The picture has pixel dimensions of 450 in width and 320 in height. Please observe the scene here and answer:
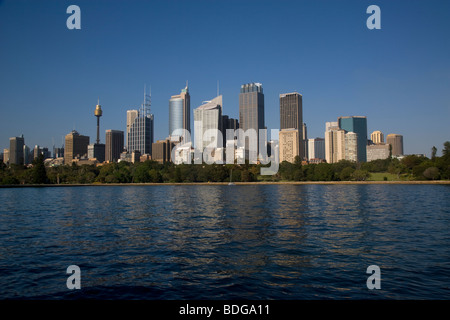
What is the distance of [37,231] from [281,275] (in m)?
25.8

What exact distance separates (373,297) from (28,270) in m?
17.8

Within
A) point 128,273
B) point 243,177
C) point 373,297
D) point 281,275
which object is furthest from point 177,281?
point 243,177

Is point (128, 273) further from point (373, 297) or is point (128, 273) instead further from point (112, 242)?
point (373, 297)

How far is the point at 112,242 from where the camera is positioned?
26391 mm

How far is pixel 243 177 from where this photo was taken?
650ft

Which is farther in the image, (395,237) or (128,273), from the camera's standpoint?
(395,237)

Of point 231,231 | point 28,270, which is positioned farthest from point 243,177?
point 28,270
